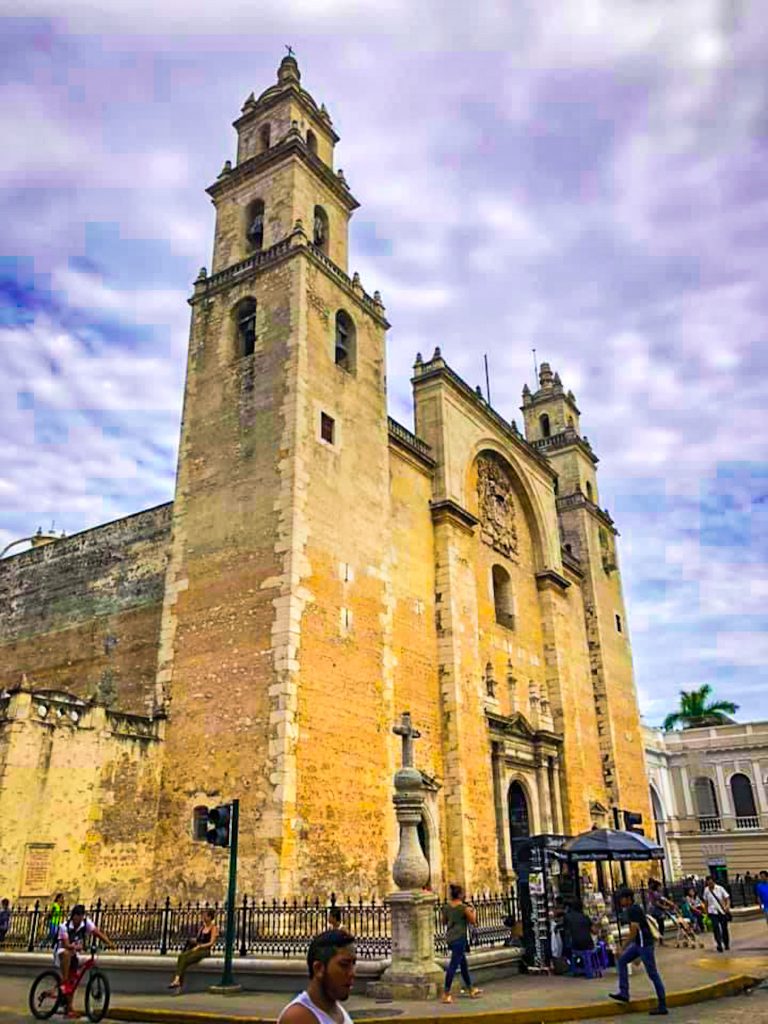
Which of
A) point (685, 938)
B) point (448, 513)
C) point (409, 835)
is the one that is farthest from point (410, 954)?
point (448, 513)

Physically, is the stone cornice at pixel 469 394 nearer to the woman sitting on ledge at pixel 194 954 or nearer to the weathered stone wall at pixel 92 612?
the weathered stone wall at pixel 92 612

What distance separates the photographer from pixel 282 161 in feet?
72.0

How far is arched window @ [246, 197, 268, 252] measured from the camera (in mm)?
22266

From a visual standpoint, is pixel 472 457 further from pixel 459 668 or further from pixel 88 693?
pixel 88 693

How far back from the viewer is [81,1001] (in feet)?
32.9

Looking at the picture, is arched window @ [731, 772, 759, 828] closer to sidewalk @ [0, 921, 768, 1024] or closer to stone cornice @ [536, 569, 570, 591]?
stone cornice @ [536, 569, 570, 591]

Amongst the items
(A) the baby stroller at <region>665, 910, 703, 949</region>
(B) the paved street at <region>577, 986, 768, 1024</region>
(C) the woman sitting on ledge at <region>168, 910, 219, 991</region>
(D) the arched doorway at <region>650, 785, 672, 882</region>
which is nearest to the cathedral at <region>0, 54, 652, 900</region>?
(C) the woman sitting on ledge at <region>168, 910, 219, 991</region>

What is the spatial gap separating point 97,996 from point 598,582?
26.7m

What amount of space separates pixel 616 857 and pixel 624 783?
1729 centimetres

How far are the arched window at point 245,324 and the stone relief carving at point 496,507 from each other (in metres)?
8.87

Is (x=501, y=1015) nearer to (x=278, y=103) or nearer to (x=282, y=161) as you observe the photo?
(x=282, y=161)

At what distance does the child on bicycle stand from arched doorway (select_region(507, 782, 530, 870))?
1497 cm

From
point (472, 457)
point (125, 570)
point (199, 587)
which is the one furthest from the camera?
point (472, 457)

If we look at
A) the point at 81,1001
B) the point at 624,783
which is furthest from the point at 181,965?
the point at 624,783
